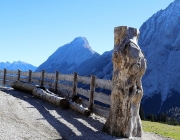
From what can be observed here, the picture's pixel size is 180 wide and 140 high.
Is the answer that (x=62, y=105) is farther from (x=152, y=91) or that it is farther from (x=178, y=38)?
(x=178, y=38)

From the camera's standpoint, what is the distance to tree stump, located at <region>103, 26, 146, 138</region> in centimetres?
919

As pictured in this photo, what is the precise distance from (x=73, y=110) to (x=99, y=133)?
4499 mm

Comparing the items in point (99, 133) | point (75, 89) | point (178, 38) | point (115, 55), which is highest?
point (178, 38)

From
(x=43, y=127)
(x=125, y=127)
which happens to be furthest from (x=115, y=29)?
(x=43, y=127)

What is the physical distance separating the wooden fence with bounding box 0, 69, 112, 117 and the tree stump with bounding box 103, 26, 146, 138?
207 cm

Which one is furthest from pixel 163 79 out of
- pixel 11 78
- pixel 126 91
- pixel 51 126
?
pixel 51 126

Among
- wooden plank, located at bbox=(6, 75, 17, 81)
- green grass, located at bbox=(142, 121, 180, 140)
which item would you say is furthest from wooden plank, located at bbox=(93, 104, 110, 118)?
wooden plank, located at bbox=(6, 75, 17, 81)

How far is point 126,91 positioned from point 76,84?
6592 millimetres

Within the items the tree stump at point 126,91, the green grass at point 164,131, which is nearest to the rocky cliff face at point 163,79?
the green grass at point 164,131

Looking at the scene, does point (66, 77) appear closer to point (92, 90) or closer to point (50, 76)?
point (50, 76)

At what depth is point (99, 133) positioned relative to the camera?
9508 millimetres

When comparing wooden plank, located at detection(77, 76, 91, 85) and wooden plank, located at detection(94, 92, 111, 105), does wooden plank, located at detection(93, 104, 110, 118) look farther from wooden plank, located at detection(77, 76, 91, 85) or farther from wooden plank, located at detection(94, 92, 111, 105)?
wooden plank, located at detection(77, 76, 91, 85)

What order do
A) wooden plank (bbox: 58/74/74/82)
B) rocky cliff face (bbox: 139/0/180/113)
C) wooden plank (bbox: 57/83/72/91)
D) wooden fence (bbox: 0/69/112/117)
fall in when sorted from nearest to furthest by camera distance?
wooden fence (bbox: 0/69/112/117) → wooden plank (bbox: 58/74/74/82) → wooden plank (bbox: 57/83/72/91) → rocky cliff face (bbox: 139/0/180/113)

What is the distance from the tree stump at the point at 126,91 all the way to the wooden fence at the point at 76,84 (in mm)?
2071
